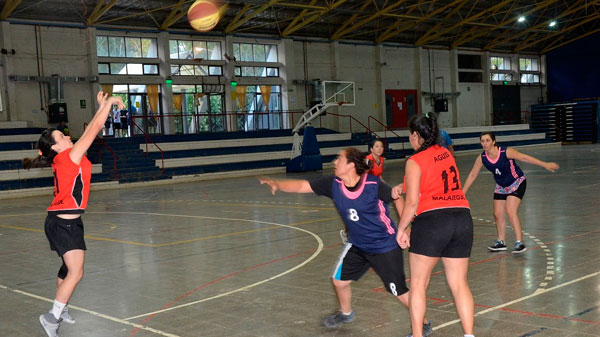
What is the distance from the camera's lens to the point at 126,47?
34.5 meters

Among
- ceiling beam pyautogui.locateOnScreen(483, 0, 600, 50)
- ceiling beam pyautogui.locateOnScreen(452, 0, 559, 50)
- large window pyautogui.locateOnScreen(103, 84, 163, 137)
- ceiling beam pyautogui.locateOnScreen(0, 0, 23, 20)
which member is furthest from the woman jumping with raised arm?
ceiling beam pyautogui.locateOnScreen(483, 0, 600, 50)

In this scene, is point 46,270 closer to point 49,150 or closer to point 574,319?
point 49,150

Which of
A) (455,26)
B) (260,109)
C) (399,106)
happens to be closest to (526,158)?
(260,109)

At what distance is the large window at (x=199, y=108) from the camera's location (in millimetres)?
36719

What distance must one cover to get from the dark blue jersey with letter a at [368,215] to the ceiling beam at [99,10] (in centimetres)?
2700

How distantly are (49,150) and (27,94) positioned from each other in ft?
91.3

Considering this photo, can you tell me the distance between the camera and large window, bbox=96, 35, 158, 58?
3366 centimetres

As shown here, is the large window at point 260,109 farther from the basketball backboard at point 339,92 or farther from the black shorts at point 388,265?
the black shorts at point 388,265

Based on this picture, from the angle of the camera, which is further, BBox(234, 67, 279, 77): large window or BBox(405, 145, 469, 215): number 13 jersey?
BBox(234, 67, 279, 77): large window

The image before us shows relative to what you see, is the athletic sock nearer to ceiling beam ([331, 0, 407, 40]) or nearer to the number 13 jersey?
the number 13 jersey

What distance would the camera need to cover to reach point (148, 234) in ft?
42.1

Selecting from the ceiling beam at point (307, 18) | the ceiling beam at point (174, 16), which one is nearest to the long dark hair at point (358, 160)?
the ceiling beam at point (174, 16)

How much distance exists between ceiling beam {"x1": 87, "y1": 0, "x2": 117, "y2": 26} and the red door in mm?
21113

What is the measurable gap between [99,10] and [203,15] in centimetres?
530
